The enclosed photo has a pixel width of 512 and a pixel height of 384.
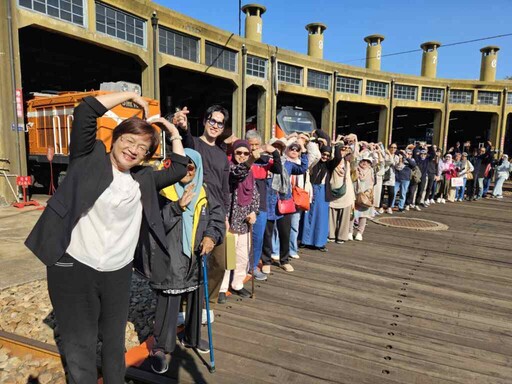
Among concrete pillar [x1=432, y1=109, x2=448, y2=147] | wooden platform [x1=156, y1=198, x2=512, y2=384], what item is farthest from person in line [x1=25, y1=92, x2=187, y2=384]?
concrete pillar [x1=432, y1=109, x2=448, y2=147]

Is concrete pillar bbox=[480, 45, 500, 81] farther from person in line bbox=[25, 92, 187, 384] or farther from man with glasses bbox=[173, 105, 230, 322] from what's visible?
person in line bbox=[25, 92, 187, 384]

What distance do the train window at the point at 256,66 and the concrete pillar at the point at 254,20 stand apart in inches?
185

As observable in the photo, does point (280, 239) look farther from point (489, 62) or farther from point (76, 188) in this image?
point (489, 62)

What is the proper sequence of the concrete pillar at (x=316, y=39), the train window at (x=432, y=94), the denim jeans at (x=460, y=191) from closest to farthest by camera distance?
the denim jeans at (x=460, y=191) → the concrete pillar at (x=316, y=39) → the train window at (x=432, y=94)

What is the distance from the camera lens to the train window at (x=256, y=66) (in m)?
19.6

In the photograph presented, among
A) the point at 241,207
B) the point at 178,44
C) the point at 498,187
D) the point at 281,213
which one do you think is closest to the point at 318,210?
the point at 281,213

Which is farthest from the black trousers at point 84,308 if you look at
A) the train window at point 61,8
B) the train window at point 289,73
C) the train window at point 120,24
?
the train window at point 289,73

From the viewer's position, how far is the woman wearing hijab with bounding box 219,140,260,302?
387 cm

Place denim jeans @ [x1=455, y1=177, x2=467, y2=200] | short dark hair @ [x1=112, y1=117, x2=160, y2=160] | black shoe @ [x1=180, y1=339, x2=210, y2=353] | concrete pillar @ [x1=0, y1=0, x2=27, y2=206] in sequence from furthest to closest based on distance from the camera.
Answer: denim jeans @ [x1=455, y1=177, x2=467, y2=200] < concrete pillar @ [x1=0, y1=0, x2=27, y2=206] < black shoe @ [x1=180, y1=339, x2=210, y2=353] < short dark hair @ [x1=112, y1=117, x2=160, y2=160]

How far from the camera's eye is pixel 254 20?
24141 mm

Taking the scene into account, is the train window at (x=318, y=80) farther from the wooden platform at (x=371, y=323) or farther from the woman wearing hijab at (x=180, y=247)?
the woman wearing hijab at (x=180, y=247)

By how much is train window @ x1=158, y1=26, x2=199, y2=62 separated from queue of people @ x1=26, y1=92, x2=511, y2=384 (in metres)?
11.9

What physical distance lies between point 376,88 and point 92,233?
2823 cm

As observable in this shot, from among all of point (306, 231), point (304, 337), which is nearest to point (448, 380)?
point (304, 337)
